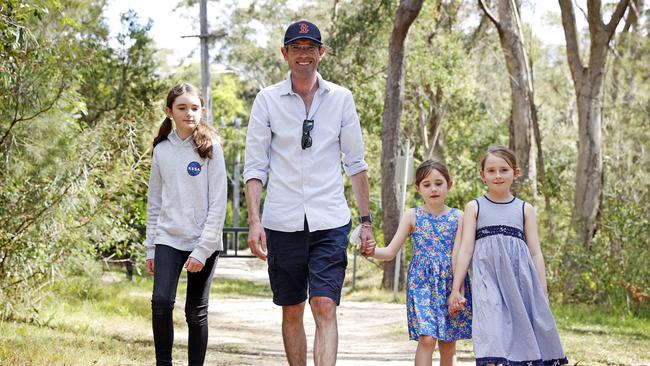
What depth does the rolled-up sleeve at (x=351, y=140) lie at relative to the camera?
534cm

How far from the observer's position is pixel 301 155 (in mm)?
5215

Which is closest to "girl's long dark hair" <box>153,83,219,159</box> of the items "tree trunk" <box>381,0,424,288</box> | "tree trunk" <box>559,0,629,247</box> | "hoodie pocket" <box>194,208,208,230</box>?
"hoodie pocket" <box>194,208,208,230</box>

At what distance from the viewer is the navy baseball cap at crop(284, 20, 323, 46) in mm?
5191

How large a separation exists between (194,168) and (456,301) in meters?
1.60

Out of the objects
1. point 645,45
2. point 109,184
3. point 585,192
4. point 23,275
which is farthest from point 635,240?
point 645,45

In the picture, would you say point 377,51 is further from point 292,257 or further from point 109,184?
point 292,257

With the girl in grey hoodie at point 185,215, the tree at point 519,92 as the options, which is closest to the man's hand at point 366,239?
the girl in grey hoodie at point 185,215

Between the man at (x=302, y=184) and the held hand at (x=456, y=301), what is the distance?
0.66m

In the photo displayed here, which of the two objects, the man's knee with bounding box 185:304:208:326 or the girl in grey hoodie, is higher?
the girl in grey hoodie

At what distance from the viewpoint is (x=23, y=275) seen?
9375 mm

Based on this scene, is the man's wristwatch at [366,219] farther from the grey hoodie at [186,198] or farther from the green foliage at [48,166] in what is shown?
the green foliage at [48,166]

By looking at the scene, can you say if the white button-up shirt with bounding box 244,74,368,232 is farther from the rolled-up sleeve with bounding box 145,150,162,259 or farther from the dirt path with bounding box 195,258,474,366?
the dirt path with bounding box 195,258,474,366

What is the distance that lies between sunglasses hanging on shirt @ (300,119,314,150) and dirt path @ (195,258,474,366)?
9.59 ft

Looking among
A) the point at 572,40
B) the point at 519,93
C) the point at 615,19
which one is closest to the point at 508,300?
the point at 615,19
